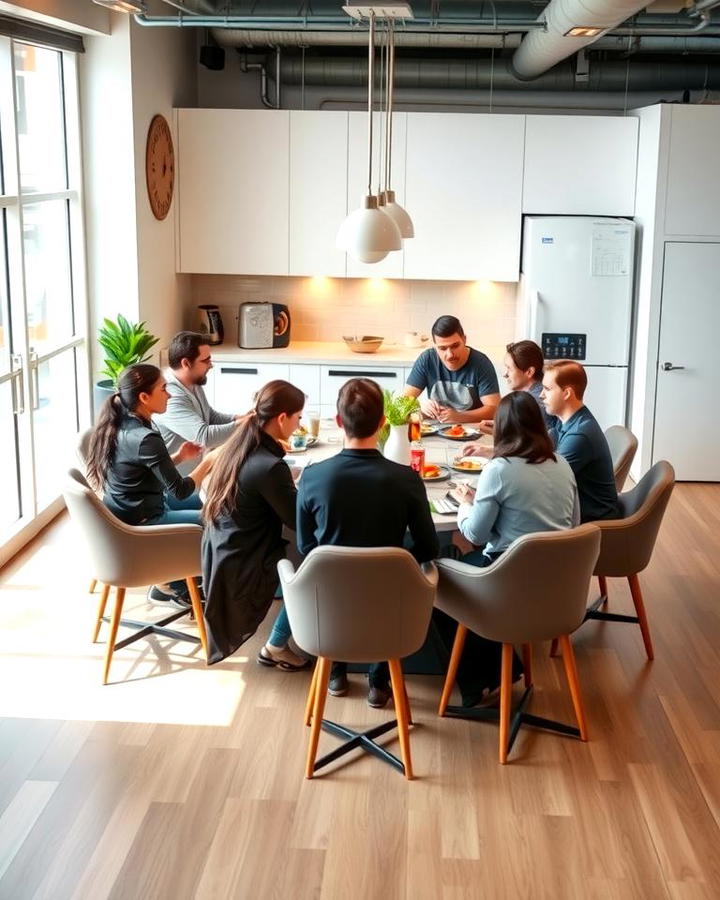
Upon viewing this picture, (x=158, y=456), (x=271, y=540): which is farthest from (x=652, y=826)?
(x=158, y=456)

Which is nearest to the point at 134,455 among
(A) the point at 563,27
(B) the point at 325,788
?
(B) the point at 325,788

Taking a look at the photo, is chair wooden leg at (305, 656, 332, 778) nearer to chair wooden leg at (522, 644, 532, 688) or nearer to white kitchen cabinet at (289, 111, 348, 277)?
chair wooden leg at (522, 644, 532, 688)

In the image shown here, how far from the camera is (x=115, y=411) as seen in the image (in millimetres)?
4734

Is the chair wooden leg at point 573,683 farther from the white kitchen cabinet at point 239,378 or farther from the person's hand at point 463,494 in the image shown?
the white kitchen cabinet at point 239,378

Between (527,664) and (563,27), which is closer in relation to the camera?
(527,664)

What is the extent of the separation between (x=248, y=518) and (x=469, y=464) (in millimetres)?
1173

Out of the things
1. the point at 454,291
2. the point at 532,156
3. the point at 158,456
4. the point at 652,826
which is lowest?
the point at 652,826

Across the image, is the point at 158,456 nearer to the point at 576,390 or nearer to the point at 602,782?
the point at 576,390

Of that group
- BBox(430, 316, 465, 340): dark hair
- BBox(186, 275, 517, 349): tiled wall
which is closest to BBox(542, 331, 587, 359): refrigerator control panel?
BBox(186, 275, 517, 349): tiled wall

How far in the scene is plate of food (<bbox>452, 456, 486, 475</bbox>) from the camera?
16.5 ft

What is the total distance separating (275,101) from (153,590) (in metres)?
4.25

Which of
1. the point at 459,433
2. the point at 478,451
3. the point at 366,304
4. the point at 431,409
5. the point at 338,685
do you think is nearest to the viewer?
the point at 338,685

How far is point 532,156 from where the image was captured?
305 inches

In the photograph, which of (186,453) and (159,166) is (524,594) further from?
(159,166)
